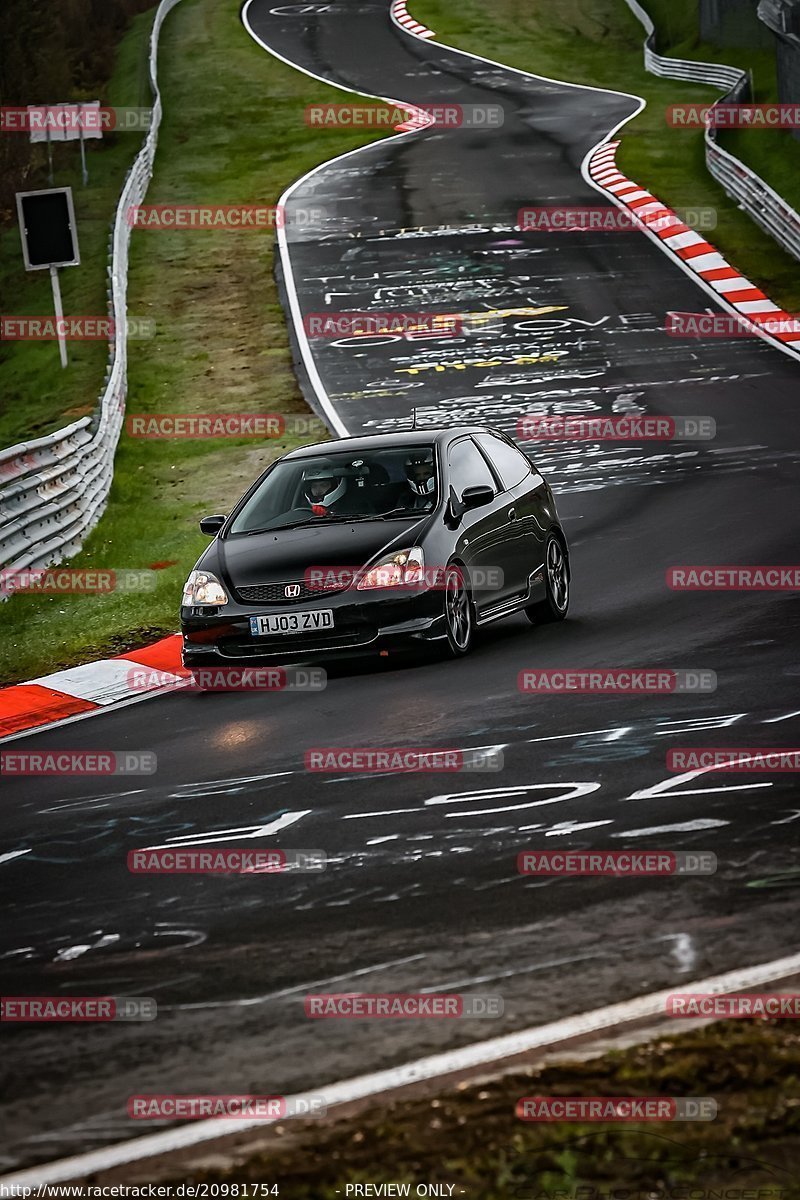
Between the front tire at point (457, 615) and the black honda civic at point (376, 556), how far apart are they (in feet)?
0.04

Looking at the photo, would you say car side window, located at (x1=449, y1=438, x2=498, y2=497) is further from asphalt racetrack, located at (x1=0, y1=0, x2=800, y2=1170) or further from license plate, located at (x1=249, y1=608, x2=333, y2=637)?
license plate, located at (x1=249, y1=608, x2=333, y2=637)

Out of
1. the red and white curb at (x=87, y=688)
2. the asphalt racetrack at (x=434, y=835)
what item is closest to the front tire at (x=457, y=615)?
the asphalt racetrack at (x=434, y=835)

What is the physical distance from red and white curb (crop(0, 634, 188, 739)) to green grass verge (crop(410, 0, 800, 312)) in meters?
17.8

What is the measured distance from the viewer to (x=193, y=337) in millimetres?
29734

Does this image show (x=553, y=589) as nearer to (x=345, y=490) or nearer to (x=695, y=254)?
(x=345, y=490)

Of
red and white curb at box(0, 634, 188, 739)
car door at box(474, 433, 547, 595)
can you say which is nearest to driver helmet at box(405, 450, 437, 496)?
car door at box(474, 433, 547, 595)

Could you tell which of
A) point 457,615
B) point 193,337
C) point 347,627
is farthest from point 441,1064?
point 193,337

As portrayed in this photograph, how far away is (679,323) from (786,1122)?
2422cm

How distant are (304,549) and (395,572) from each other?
67 centimetres

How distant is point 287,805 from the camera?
338 inches

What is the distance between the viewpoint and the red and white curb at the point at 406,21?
62.5m

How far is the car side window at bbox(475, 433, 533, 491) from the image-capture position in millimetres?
13438

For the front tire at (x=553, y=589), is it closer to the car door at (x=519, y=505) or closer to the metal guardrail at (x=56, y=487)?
the car door at (x=519, y=505)

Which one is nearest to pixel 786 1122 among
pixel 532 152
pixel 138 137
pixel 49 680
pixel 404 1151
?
pixel 404 1151
